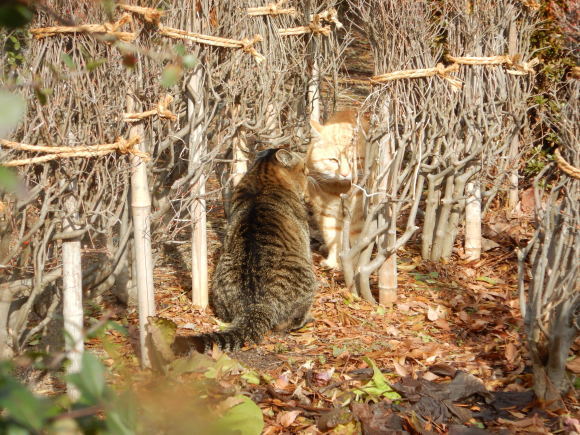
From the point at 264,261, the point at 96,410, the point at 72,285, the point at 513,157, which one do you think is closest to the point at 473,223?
the point at 513,157

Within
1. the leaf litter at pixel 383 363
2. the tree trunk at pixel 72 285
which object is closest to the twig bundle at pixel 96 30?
the tree trunk at pixel 72 285

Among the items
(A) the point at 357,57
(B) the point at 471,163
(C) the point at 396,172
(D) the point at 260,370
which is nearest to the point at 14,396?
(D) the point at 260,370

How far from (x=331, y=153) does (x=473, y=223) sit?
1411 millimetres

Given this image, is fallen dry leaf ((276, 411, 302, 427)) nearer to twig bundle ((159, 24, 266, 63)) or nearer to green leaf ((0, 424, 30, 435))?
twig bundle ((159, 24, 266, 63))

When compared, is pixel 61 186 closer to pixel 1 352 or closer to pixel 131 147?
pixel 131 147

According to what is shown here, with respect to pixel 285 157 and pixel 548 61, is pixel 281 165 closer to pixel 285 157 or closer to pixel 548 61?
pixel 285 157

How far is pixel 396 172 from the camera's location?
4.81 m

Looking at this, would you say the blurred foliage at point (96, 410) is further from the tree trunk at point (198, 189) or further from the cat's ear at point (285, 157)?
the cat's ear at point (285, 157)

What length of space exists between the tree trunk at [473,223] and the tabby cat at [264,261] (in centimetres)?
161

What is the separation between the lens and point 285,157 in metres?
5.38

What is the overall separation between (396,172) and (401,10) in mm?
1109

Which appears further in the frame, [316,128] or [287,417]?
[316,128]

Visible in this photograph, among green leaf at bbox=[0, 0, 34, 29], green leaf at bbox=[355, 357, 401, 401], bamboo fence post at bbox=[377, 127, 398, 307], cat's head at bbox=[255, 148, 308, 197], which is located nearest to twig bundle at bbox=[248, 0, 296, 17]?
cat's head at bbox=[255, 148, 308, 197]

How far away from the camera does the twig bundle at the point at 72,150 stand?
3.03 metres
